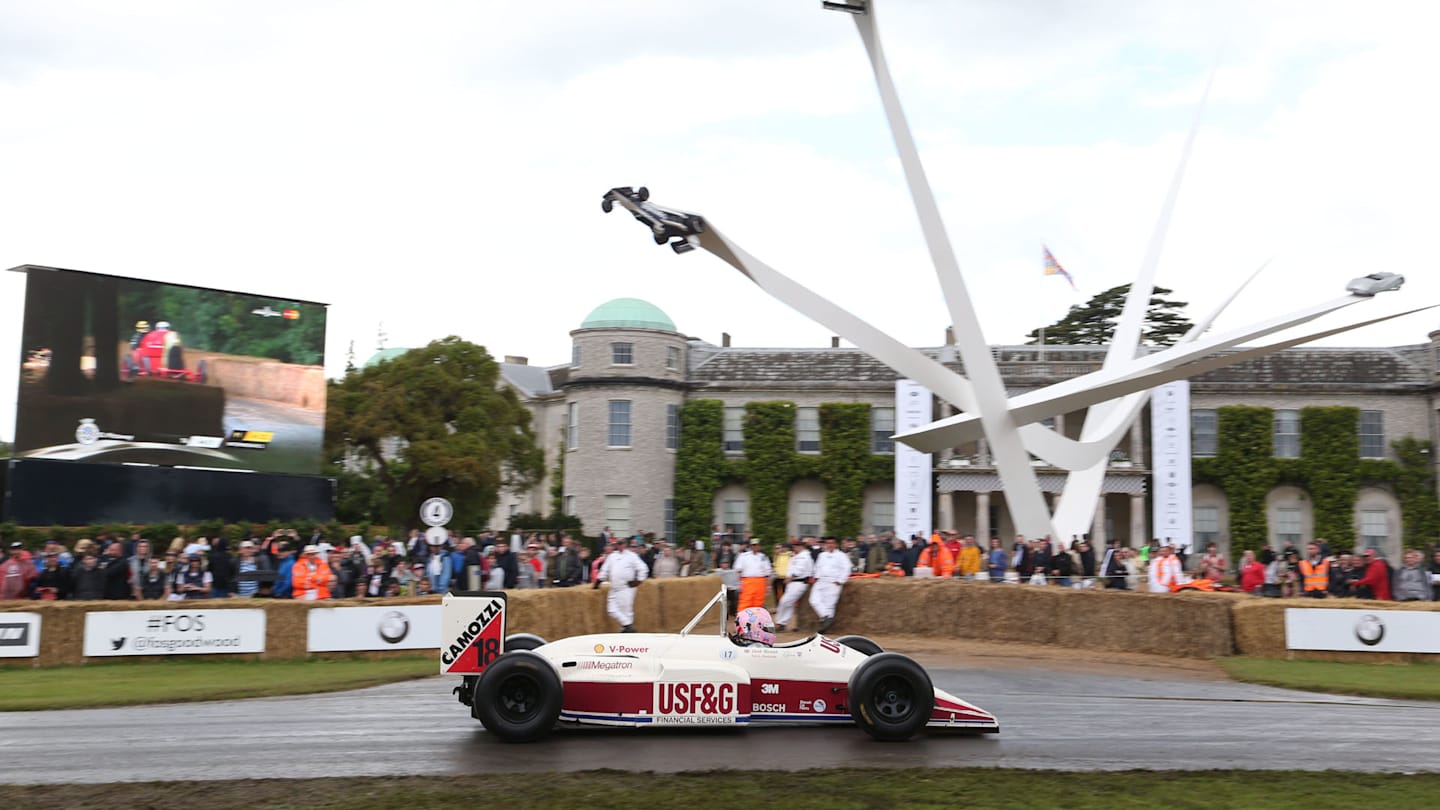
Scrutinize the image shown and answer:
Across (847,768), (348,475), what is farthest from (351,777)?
(348,475)

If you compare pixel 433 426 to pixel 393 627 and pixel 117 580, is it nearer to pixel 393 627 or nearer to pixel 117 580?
pixel 117 580

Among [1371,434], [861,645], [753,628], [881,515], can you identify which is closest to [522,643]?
[753,628]

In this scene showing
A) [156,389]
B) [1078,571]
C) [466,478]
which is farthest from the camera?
[466,478]

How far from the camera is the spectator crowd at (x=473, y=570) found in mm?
21953

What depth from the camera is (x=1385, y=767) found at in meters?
11.5

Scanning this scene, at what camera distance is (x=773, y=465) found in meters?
55.8

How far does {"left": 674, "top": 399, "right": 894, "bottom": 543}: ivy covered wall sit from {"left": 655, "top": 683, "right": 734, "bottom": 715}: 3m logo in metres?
42.2

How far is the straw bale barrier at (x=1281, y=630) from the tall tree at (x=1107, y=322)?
58338 mm

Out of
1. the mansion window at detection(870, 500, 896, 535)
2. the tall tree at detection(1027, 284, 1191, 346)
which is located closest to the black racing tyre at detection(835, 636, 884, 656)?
the mansion window at detection(870, 500, 896, 535)

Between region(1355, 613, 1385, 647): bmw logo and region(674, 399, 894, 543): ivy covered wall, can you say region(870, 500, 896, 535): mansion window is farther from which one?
region(1355, 613, 1385, 647): bmw logo

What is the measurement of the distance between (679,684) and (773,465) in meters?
42.7

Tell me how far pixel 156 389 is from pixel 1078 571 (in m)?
27.3

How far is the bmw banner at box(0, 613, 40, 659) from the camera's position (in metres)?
19.7

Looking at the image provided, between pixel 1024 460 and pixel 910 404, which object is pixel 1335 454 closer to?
pixel 910 404
